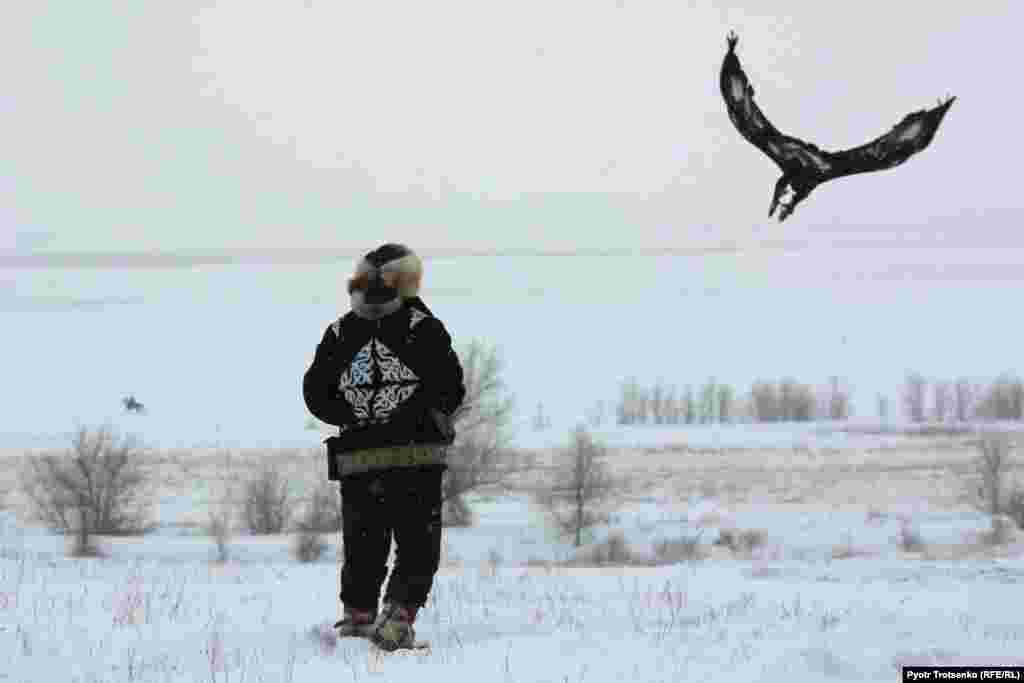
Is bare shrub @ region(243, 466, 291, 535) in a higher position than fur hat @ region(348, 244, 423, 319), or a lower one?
lower

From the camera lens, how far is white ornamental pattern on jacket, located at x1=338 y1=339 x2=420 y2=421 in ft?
24.3

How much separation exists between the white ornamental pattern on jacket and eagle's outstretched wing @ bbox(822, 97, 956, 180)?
3076 mm

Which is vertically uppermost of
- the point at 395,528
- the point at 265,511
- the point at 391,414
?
the point at 391,414

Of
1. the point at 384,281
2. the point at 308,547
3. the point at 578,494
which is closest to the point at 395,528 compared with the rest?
the point at 384,281

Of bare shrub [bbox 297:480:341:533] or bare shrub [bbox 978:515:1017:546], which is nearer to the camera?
bare shrub [bbox 978:515:1017:546]

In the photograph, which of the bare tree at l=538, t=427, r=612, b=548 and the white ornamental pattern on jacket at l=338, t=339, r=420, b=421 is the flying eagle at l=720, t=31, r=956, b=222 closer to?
the white ornamental pattern on jacket at l=338, t=339, r=420, b=421

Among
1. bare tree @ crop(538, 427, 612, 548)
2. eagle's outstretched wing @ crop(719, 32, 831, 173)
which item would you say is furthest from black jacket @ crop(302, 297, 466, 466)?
bare tree @ crop(538, 427, 612, 548)

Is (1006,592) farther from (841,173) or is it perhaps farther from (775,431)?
(775,431)

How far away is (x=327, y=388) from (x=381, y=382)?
0.33 m

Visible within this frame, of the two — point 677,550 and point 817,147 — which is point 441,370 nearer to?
point 817,147

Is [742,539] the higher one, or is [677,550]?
[742,539]

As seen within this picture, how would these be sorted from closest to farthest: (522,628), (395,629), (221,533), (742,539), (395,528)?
1. (395,629)
2. (395,528)
3. (522,628)
4. (221,533)
5. (742,539)

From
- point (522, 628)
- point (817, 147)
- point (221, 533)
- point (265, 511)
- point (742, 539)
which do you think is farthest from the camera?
point (265, 511)

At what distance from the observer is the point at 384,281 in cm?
749
